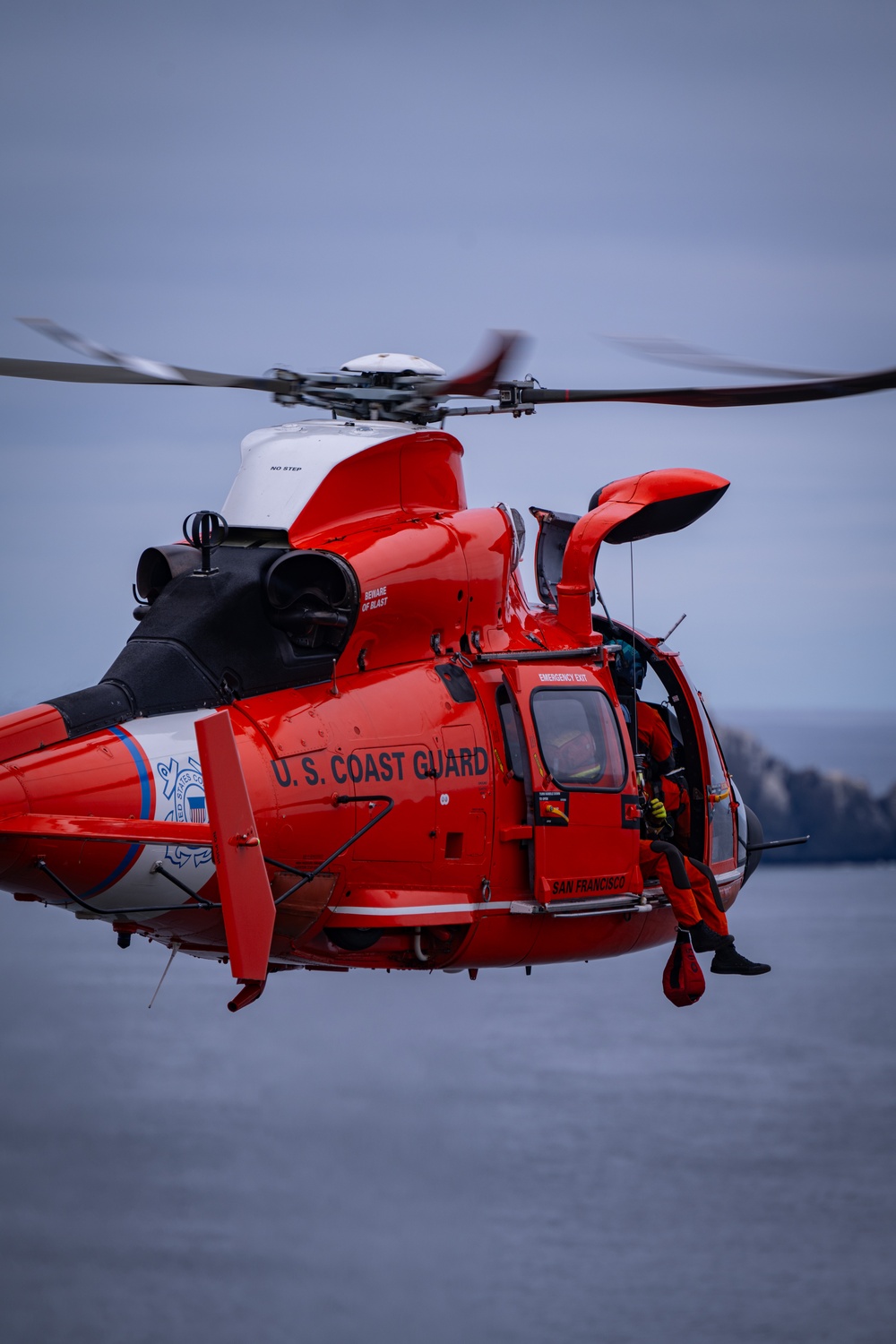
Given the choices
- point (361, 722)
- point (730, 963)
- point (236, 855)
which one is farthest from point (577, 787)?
point (236, 855)

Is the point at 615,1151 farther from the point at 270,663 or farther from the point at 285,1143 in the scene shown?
the point at 270,663

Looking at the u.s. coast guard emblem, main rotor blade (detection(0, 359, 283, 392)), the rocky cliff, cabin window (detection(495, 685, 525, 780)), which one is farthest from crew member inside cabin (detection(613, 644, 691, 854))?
the rocky cliff

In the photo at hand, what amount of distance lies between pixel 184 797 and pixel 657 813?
14.9ft

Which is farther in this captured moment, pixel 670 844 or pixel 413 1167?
pixel 413 1167

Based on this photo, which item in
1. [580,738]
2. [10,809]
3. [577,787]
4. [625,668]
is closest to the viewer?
[10,809]

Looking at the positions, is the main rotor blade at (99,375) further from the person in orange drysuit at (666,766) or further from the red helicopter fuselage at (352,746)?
the person in orange drysuit at (666,766)

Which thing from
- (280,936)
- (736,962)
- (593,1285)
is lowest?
(593,1285)

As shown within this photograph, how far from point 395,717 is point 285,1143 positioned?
216ft

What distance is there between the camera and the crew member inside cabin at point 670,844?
42.7 feet

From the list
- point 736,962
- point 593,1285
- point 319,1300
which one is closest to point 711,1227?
point 593,1285

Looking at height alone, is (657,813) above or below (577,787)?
below

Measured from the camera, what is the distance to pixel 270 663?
1109cm

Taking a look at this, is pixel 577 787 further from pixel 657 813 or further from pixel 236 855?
pixel 236 855

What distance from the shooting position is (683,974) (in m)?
13.1
